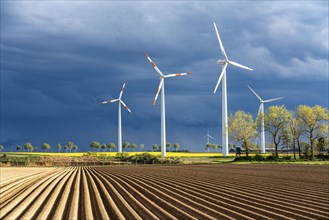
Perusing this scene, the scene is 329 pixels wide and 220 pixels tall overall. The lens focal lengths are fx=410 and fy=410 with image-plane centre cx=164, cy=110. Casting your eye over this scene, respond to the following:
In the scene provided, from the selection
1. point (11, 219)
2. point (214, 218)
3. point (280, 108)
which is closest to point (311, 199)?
point (214, 218)

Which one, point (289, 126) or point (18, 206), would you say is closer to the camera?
point (18, 206)

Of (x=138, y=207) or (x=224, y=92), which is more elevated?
(x=224, y=92)

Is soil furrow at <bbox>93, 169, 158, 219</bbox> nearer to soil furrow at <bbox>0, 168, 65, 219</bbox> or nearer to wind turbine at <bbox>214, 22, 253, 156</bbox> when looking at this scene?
soil furrow at <bbox>0, 168, 65, 219</bbox>

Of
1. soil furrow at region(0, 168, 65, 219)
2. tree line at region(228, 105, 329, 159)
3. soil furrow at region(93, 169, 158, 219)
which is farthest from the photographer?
tree line at region(228, 105, 329, 159)

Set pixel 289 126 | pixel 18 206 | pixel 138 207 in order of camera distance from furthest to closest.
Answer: pixel 289 126
pixel 18 206
pixel 138 207

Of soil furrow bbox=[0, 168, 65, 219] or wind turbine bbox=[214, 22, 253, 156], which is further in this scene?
wind turbine bbox=[214, 22, 253, 156]

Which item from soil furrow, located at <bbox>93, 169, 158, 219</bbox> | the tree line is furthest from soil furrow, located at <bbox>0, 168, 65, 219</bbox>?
the tree line

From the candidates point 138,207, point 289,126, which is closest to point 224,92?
point 289,126

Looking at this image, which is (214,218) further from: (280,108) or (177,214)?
(280,108)

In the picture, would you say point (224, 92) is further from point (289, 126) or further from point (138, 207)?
point (138, 207)

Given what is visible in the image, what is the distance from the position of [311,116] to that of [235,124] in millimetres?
17791

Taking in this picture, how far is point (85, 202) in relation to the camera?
19.6 m

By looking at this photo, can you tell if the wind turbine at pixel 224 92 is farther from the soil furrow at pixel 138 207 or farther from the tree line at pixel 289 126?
the soil furrow at pixel 138 207

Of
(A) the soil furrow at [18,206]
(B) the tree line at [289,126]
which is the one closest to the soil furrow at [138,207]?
(A) the soil furrow at [18,206]
